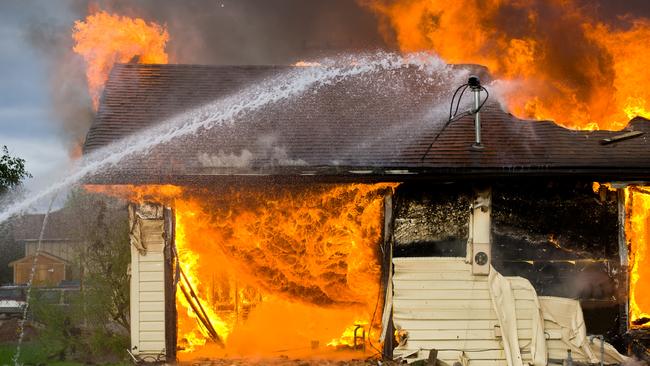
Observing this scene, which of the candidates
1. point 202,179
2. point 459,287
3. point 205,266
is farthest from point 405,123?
point 205,266

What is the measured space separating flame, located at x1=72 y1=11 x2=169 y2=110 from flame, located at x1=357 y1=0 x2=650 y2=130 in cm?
770

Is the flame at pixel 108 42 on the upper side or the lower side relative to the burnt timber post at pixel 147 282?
upper

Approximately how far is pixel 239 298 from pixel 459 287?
5071mm

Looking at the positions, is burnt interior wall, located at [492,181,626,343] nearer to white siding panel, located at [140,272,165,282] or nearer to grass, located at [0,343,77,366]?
white siding panel, located at [140,272,165,282]

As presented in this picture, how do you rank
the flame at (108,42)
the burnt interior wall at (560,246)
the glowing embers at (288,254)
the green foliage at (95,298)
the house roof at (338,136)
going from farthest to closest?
the flame at (108,42)
the green foliage at (95,298)
the glowing embers at (288,254)
the burnt interior wall at (560,246)
the house roof at (338,136)

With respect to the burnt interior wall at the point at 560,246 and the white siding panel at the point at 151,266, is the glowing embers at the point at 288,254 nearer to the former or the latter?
the white siding panel at the point at 151,266

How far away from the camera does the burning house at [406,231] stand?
1091 cm

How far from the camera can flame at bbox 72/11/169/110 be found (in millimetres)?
15219

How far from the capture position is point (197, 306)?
38.5 feet

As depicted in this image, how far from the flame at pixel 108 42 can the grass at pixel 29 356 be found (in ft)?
22.8

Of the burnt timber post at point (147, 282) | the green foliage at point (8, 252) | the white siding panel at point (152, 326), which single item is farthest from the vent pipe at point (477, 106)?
the green foliage at point (8, 252)

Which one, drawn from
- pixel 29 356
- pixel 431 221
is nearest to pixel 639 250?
pixel 431 221

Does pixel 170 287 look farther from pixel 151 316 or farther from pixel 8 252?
pixel 8 252

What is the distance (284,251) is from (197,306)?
6.79 ft
